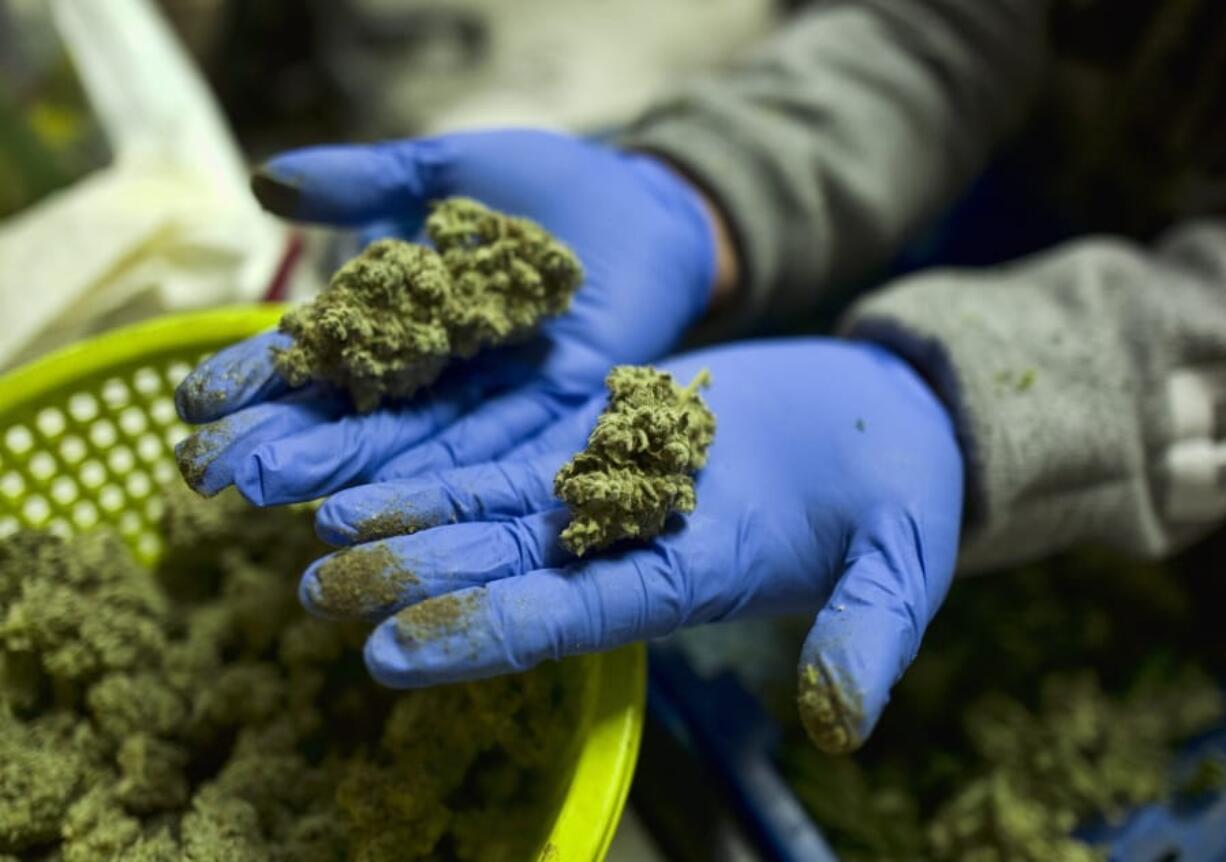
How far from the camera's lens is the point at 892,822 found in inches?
34.1

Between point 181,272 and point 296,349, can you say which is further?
point 181,272

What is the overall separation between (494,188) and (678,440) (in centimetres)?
33

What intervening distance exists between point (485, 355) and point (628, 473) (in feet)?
0.72

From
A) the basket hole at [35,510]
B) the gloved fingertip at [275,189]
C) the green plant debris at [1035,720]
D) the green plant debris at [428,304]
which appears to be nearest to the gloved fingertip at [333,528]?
the green plant debris at [428,304]

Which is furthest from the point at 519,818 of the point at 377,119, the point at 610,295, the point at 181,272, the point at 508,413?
the point at 377,119

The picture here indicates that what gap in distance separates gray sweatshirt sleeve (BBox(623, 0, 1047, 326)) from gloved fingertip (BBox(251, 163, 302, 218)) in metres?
0.45

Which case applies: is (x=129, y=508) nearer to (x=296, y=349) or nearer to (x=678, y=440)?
(x=296, y=349)

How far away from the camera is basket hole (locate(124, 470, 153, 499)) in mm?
858

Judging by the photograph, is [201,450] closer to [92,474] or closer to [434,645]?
[434,645]

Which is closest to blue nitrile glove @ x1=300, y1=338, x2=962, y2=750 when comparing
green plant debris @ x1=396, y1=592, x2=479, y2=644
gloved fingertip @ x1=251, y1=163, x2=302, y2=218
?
green plant debris @ x1=396, y1=592, x2=479, y2=644

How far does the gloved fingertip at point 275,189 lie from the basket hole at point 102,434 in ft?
0.83

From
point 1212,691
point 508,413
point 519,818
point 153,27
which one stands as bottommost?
point 1212,691

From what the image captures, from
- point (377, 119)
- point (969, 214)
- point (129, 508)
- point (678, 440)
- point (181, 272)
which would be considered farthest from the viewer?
point (377, 119)

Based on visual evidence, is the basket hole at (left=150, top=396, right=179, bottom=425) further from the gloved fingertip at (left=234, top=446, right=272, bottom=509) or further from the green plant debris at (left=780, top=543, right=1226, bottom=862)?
the green plant debris at (left=780, top=543, right=1226, bottom=862)
